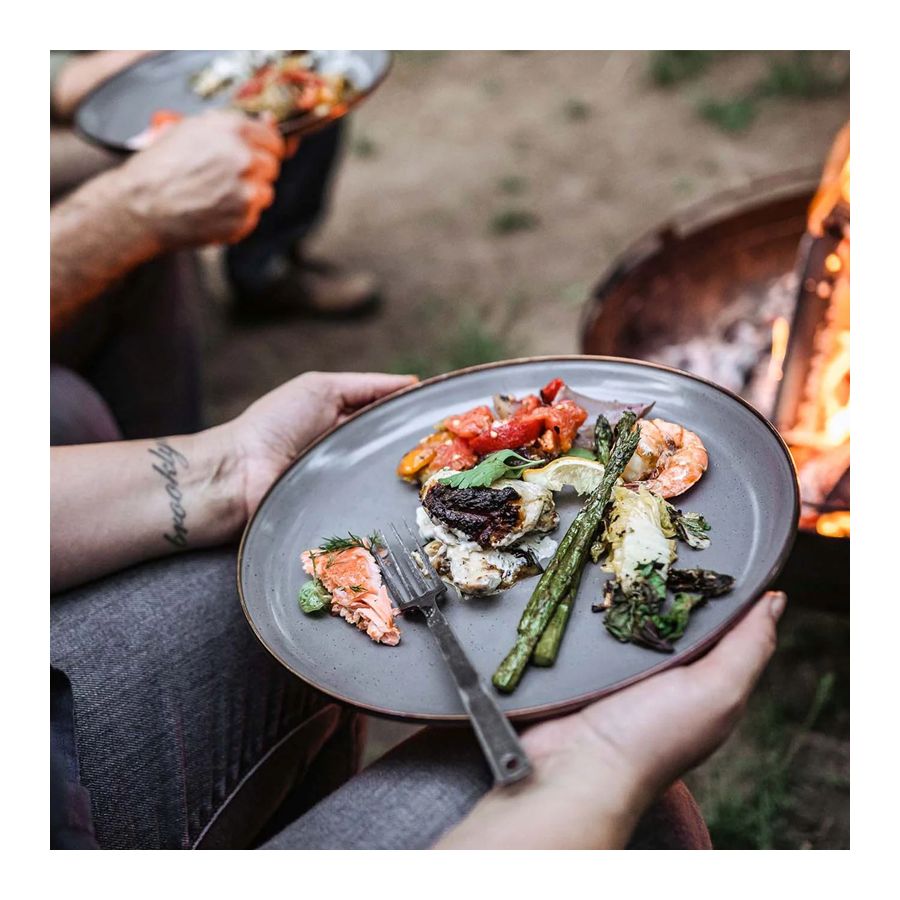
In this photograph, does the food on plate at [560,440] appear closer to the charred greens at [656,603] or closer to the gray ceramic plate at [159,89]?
the charred greens at [656,603]

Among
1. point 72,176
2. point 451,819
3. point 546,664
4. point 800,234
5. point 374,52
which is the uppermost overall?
point 374,52

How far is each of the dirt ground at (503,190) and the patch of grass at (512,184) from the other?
12 millimetres

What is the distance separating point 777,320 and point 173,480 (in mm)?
2447

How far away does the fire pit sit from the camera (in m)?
A: 2.78

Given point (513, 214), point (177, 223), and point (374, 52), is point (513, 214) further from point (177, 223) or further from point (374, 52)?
point (177, 223)

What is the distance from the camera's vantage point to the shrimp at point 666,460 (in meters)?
2.00

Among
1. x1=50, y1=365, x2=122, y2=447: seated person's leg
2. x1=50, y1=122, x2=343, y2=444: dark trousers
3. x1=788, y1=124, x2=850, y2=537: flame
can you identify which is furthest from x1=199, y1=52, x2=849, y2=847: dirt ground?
x1=788, y1=124, x2=850, y2=537: flame

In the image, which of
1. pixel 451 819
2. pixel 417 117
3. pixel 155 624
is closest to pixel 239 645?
pixel 155 624

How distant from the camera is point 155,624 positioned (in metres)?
2.20

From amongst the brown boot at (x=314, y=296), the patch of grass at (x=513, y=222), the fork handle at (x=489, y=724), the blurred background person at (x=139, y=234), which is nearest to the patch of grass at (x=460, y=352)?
the brown boot at (x=314, y=296)

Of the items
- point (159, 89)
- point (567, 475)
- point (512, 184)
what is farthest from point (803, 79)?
point (567, 475)

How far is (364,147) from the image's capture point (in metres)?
6.82

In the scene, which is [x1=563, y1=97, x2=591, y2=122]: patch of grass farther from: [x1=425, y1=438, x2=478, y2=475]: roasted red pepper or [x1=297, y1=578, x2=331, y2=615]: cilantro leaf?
[x1=297, y1=578, x2=331, y2=615]: cilantro leaf

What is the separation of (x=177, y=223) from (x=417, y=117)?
4.36m
